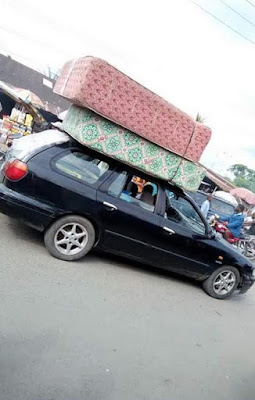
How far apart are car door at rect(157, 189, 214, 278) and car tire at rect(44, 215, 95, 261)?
3.88 feet

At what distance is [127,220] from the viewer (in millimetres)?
4996

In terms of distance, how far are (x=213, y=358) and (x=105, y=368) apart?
1544mm

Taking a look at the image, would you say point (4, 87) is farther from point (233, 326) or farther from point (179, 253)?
point (233, 326)

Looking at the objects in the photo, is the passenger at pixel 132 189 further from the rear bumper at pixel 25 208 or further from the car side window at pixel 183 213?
the rear bumper at pixel 25 208

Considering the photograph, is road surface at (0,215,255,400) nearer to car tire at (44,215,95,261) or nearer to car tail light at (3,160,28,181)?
car tire at (44,215,95,261)

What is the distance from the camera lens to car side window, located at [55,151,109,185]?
185 inches

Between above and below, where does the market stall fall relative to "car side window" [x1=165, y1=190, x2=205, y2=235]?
below

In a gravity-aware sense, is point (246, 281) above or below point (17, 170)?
below

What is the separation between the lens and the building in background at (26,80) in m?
31.5

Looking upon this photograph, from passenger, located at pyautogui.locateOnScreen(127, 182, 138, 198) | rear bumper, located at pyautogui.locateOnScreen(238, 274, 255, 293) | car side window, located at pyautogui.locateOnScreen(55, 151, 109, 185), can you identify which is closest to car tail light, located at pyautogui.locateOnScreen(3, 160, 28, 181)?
car side window, located at pyautogui.locateOnScreen(55, 151, 109, 185)

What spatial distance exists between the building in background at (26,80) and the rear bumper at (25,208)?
27.8 m

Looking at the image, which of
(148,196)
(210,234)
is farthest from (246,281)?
(148,196)

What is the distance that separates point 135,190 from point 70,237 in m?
1.21

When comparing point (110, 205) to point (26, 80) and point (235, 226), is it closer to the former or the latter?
point (235, 226)
